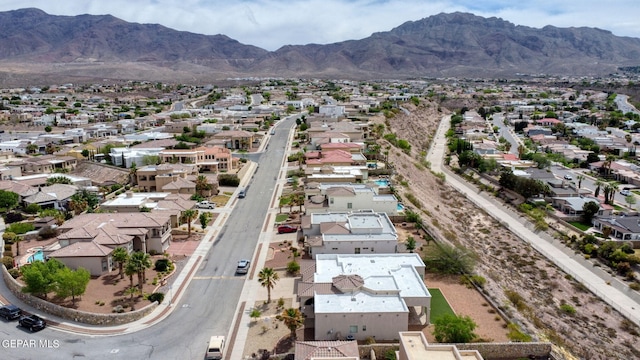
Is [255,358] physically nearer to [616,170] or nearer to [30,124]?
[616,170]

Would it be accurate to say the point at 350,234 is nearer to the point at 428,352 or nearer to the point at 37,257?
the point at 428,352

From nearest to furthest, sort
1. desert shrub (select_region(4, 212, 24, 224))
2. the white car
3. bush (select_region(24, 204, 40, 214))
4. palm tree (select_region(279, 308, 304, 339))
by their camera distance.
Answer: palm tree (select_region(279, 308, 304, 339)), desert shrub (select_region(4, 212, 24, 224)), bush (select_region(24, 204, 40, 214)), the white car

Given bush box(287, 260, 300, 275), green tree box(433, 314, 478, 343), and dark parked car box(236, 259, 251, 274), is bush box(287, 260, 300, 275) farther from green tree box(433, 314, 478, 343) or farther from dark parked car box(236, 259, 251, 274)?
green tree box(433, 314, 478, 343)

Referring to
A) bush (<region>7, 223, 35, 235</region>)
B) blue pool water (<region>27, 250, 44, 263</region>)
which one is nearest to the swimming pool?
blue pool water (<region>27, 250, 44, 263</region>)

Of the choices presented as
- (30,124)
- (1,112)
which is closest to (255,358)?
(30,124)

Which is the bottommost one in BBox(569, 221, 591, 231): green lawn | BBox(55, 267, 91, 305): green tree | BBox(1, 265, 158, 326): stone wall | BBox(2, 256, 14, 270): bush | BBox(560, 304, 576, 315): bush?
BBox(560, 304, 576, 315): bush

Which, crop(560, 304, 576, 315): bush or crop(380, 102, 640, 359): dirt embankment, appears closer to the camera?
crop(380, 102, 640, 359): dirt embankment

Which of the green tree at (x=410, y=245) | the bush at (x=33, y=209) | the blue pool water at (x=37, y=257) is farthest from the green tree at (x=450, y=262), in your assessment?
the bush at (x=33, y=209)

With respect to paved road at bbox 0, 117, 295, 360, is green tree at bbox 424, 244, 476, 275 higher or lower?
higher
